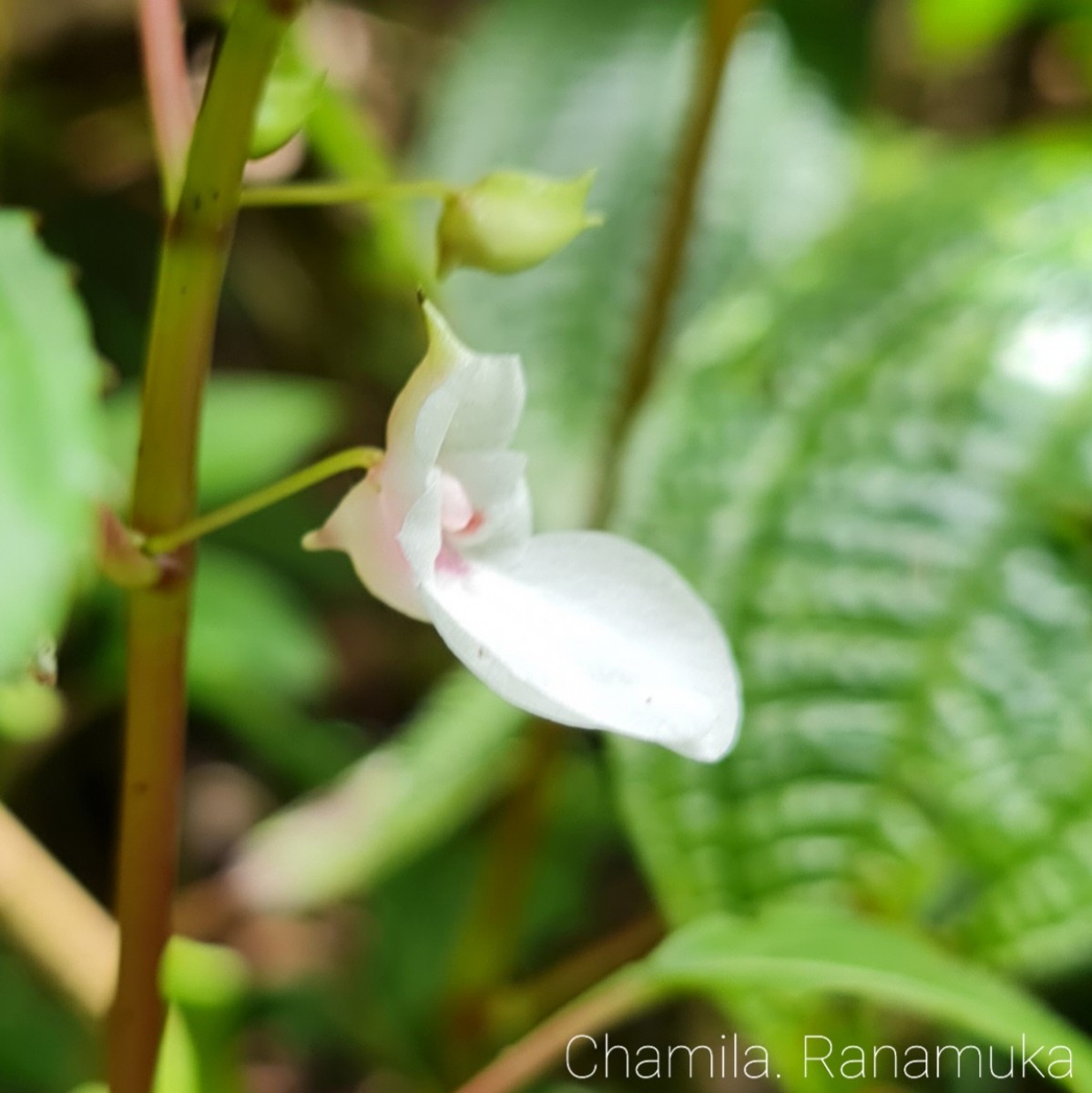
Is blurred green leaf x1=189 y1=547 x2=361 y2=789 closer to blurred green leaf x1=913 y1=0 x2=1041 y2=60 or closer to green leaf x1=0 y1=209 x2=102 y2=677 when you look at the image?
green leaf x1=0 y1=209 x2=102 y2=677

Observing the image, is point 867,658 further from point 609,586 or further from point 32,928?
point 32,928

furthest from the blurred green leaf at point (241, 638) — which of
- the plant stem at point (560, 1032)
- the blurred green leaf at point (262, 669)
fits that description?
the plant stem at point (560, 1032)

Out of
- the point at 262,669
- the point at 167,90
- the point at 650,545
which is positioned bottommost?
the point at 262,669

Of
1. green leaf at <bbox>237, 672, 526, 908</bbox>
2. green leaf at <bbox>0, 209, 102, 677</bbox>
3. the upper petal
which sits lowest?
green leaf at <bbox>237, 672, 526, 908</bbox>

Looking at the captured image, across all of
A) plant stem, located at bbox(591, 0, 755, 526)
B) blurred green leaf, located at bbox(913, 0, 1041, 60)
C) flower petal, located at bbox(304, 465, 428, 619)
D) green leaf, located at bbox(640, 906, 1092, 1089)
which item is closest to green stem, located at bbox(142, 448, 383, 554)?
flower petal, located at bbox(304, 465, 428, 619)

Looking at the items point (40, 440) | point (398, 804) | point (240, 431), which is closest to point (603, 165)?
point (240, 431)

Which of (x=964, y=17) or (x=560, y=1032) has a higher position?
(x=964, y=17)

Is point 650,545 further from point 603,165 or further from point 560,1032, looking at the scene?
point 603,165
